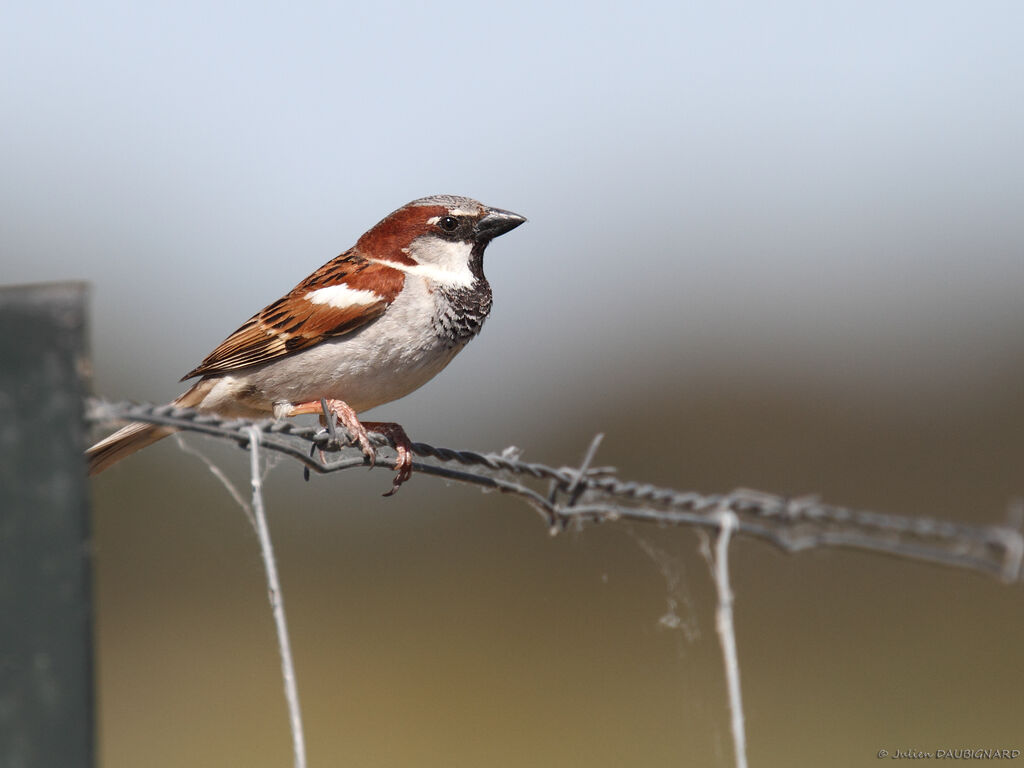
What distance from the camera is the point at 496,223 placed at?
183 inches

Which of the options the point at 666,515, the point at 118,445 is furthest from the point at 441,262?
the point at 666,515

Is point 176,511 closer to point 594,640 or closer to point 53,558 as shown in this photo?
point 594,640

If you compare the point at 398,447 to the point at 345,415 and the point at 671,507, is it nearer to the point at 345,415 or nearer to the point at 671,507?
the point at 345,415

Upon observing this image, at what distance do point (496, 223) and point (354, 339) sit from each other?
83 centimetres

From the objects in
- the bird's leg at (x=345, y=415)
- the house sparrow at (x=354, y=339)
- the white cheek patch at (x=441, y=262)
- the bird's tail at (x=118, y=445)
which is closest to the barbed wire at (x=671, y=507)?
the bird's leg at (x=345, y=415)

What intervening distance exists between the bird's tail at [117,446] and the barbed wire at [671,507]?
37.4 inches

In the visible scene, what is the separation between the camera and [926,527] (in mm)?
2014

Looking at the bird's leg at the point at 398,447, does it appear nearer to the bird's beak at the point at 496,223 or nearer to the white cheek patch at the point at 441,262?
the white cheek patch at the point at 441,262

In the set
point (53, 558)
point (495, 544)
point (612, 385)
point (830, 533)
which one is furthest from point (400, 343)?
point (612, 385)

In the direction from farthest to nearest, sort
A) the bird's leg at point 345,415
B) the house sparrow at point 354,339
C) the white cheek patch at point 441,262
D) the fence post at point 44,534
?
the white cheek patch at point 441,262
the house sparrow at point 354,339
the bird's leg at point 345,415
the fence post at point 44,534

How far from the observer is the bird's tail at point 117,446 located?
3617 mm

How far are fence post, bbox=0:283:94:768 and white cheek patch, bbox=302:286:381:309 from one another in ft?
8.89

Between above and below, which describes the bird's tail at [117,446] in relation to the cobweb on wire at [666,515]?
above

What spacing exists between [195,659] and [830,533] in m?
11.3
